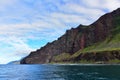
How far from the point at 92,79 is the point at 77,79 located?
698 cm

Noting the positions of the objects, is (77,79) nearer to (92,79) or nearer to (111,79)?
(92,79)

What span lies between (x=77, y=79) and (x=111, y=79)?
563 inches

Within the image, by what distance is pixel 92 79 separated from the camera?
112250 mm

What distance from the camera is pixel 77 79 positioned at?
380 feet

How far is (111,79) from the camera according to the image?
11238 cm

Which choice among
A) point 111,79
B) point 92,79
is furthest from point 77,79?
point 111,79

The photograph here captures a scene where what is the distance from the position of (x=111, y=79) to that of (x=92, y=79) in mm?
7894
